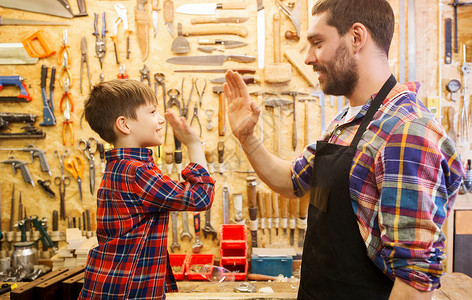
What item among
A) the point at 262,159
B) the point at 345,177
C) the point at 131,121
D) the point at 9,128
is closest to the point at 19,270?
the point at 9,128

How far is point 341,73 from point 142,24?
2.71 metres

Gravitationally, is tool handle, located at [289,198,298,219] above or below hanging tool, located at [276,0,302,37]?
below

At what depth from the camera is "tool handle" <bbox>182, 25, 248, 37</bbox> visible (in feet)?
11.1

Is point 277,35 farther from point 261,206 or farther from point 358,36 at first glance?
point 358,36

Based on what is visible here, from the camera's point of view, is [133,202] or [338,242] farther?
[133,202]

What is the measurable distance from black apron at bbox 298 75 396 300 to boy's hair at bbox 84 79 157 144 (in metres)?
0.87

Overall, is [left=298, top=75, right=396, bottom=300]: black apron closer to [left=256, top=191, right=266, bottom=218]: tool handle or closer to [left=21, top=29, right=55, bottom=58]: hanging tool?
[left=256, top=191, right=266, bottom=218]: tool handle

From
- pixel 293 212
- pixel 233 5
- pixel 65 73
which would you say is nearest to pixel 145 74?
pixel 65 73

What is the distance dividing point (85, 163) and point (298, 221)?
2253mm

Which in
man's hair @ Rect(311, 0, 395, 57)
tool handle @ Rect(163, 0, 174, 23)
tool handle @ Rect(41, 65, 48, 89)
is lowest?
man's hair @ Rect(311, 0, 395, 57)

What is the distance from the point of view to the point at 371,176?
3.47 ft

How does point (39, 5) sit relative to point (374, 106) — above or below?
above

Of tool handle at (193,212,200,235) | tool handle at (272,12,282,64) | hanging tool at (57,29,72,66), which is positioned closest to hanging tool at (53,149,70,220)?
hanging tool at (57,29,72,66)

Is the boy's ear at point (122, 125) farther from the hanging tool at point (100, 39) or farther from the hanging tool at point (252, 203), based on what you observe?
the hanging tool at point (100, 39)
